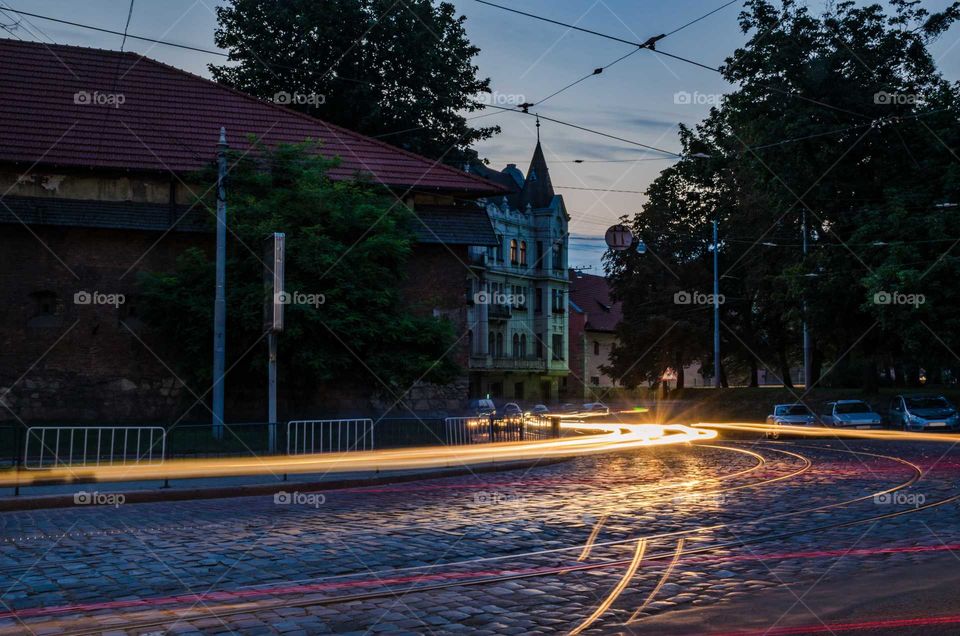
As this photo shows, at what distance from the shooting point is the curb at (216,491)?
44.4ft

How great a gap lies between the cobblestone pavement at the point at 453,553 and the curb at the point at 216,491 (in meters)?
0.32

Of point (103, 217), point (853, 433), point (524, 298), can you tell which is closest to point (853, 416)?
point (853, 433)

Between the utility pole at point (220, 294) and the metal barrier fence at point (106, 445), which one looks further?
the utility pole at point (220, 294)

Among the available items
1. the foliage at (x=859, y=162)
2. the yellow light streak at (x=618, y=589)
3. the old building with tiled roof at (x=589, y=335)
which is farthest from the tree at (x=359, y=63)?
the old building with tiled roof at (x=589, y=335)

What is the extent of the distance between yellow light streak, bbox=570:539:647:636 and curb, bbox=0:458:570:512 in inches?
303

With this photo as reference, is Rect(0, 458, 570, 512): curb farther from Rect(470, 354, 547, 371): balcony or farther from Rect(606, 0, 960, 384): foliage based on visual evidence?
Rect(470, 354, 547, 371): balcony

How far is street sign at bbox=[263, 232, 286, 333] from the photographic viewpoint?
20047 millimetres

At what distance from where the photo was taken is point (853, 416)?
35500mm

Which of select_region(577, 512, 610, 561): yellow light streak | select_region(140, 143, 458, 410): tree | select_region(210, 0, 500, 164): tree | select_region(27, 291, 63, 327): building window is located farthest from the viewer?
select_region(210, 0, 500, 164): tree

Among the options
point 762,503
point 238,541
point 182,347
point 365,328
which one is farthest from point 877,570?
point 182,347

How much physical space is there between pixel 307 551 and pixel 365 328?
Result: 639 inches

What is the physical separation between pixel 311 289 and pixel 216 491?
34.8 feet

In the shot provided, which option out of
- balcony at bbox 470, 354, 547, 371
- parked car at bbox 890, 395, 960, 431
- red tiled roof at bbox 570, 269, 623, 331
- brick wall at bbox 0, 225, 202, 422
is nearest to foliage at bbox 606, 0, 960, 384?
parked car at bbox 890, 395, 960, 431

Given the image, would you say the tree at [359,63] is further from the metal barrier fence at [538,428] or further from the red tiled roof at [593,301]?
the red tiled roof at [593,301]
